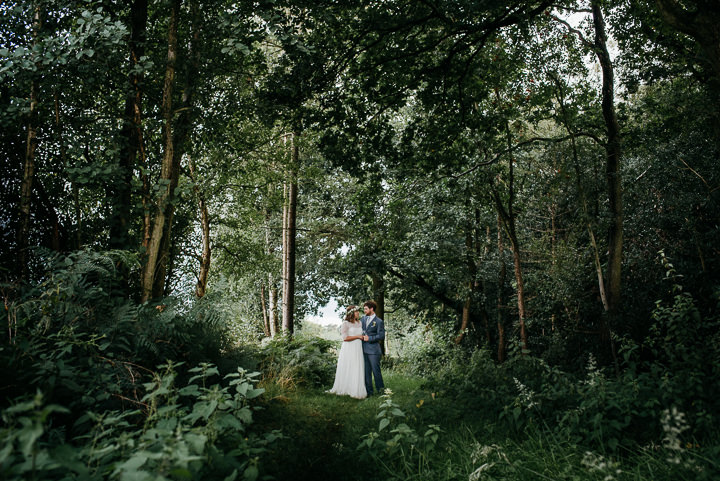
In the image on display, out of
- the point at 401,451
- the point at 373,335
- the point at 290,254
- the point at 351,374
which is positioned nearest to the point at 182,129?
the point at 401,451

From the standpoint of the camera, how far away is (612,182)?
9516 mm

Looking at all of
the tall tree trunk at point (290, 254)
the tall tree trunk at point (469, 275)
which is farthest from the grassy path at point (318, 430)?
the tall tree trunk at point (469, 275)

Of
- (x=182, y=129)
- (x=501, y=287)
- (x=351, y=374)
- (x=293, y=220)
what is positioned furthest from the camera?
(x=501, y=287)

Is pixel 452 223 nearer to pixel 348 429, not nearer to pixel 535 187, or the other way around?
pixel 535 187

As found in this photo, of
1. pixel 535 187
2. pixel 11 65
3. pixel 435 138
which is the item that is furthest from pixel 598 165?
pixel 11 65

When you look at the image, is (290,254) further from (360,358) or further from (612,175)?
(612,175)

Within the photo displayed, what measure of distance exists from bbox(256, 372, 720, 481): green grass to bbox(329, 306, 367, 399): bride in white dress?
2537 millimetres

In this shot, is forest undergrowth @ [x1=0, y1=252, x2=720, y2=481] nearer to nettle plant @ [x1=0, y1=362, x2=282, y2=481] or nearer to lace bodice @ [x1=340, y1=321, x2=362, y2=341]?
nettle plant @ [x1=0, y1=362, x2=282, y2=481]

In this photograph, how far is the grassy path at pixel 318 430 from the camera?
399cm

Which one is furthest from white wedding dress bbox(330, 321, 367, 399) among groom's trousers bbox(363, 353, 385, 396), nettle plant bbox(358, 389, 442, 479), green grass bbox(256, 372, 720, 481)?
nettle plant bbox(358, 389, 442, 479)

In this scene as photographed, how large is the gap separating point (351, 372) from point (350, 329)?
100cm

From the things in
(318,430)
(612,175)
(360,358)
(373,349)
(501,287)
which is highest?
(612,175)

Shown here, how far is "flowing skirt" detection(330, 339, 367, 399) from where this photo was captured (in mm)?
8938

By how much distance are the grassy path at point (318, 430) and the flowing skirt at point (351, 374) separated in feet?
1.37
